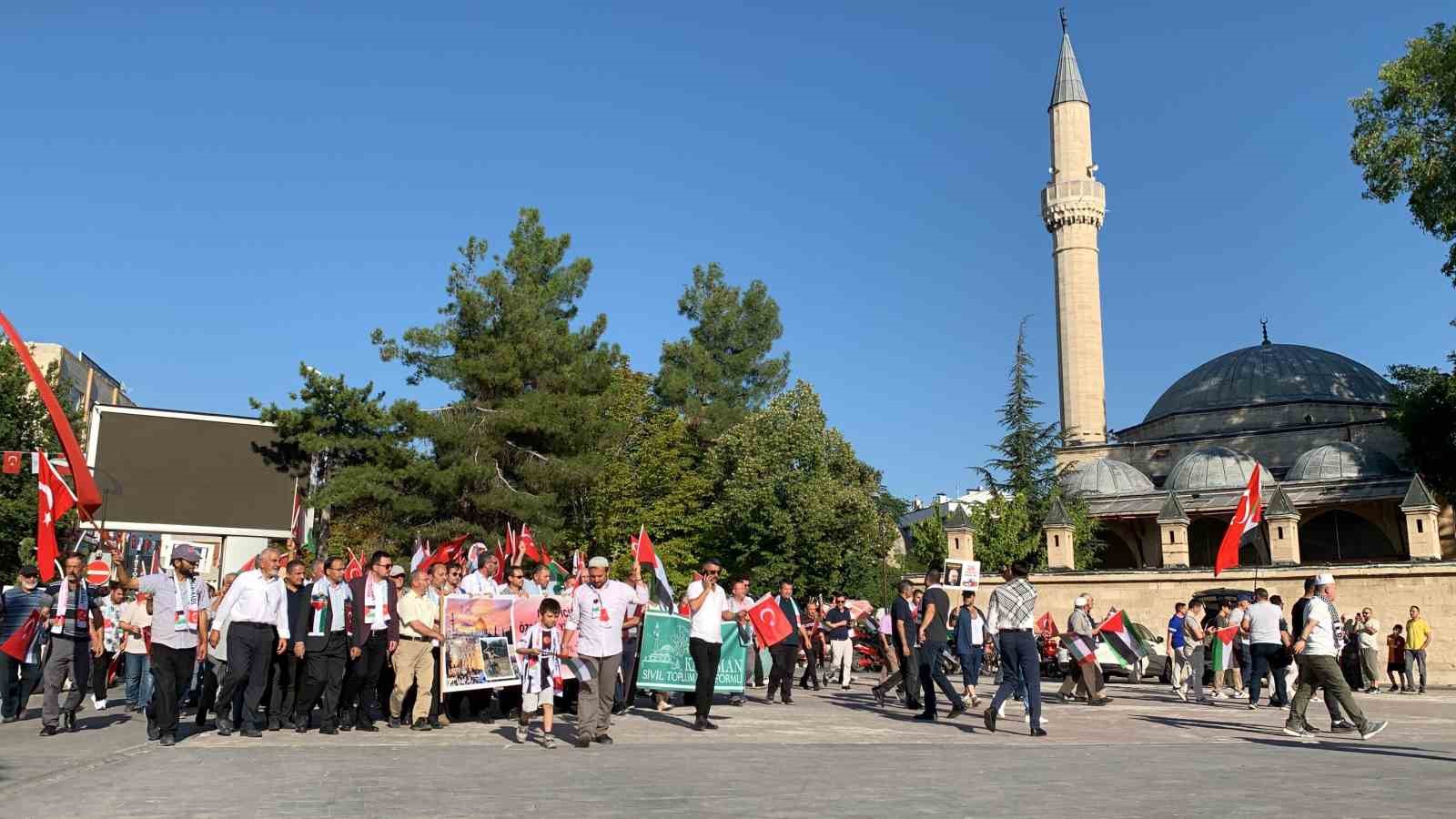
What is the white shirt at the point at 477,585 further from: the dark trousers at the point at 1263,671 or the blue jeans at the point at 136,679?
the dark trousers at the point at 1263,671

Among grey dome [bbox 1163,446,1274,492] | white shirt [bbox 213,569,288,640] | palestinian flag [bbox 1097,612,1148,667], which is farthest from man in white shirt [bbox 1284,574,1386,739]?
grey dome [bbox 1163,446,1274,492]

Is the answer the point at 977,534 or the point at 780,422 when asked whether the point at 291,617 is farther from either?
the point at 977,534

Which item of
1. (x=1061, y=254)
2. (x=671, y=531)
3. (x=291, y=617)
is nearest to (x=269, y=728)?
(x=291, y=617)

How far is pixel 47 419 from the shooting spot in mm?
41875

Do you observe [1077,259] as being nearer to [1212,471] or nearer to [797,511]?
[1212,471]

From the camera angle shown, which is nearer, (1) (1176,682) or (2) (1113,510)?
(1) (1176,682)

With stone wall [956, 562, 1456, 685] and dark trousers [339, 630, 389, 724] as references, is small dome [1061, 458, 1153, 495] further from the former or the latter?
dark trousers [339, 630, 389, 724]

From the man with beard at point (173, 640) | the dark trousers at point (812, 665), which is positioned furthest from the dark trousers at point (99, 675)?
the dark trousers at point (812, 665)

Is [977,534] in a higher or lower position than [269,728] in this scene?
higher

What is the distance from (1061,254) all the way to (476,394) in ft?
118

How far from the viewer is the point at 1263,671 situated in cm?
1730

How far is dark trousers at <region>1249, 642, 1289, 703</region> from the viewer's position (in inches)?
614

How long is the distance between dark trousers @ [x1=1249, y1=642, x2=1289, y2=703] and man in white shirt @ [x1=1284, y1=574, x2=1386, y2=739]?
10.5 ft

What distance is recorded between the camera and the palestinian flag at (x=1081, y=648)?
16.2m
